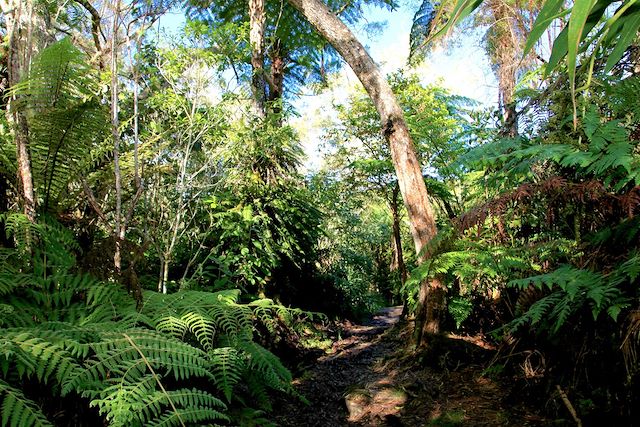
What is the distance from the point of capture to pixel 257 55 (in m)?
6.11

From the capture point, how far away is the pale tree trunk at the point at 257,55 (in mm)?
5844

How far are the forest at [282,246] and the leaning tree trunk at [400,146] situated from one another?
2 centimetres

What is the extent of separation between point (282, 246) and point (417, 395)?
287cm

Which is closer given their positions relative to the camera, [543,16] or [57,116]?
[543,16]

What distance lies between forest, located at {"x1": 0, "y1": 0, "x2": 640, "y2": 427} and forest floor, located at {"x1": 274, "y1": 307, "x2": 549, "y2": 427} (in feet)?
0.07

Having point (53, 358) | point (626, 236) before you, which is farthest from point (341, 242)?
point (53, 358)

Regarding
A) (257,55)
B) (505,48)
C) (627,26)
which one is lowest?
(627,26)

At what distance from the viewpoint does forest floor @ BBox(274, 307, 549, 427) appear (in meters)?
2.45

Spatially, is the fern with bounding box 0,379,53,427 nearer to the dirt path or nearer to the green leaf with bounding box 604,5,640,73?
the green leaf with bounding box 604,5,640,73

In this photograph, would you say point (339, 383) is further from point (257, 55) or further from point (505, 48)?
point (505, 48)

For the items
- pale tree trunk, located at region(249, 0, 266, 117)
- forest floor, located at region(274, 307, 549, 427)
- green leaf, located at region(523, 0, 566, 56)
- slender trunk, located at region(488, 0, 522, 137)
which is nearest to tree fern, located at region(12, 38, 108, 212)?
green leaf, located at region(523, 0, 566, 56)

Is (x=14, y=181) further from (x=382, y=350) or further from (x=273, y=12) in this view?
(x=273, y=12)

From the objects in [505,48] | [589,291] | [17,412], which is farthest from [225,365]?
[505,48]

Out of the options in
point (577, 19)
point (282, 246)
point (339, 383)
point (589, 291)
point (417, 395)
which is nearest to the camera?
point (577, 19)
